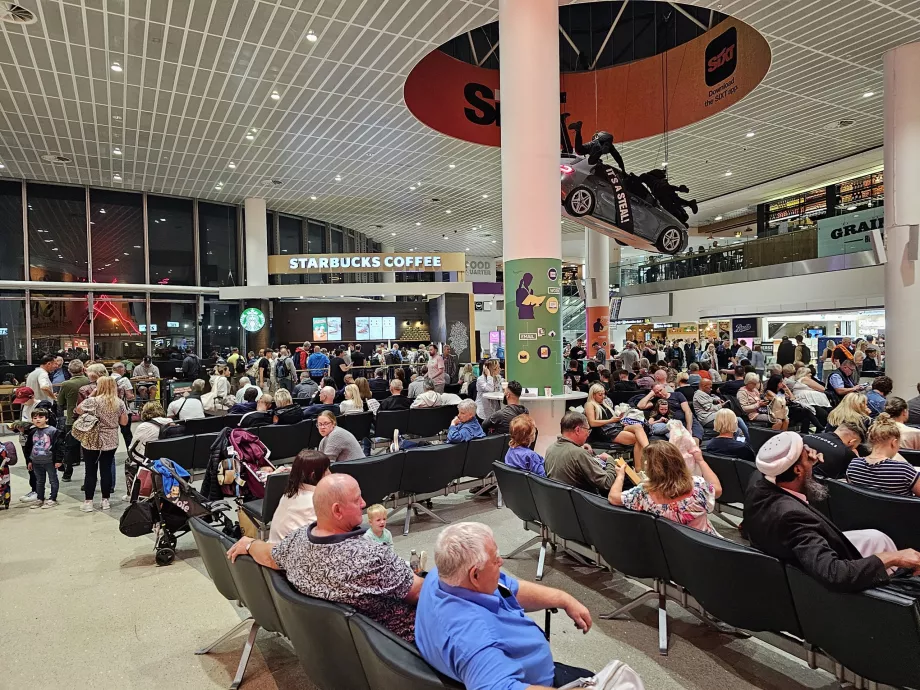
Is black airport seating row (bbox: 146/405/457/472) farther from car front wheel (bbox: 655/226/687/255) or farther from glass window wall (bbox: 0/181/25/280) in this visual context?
glass window wall (bbox: 0/181/25/280)

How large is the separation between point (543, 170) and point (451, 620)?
210 inches

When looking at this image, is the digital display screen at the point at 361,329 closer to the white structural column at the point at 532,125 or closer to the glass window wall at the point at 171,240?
the glass window wall at the point at 171,240

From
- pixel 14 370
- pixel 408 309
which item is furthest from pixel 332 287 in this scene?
pixel 14 370

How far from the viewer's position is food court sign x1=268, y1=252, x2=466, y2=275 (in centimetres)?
1689

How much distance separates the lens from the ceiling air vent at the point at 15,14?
7.07 meters

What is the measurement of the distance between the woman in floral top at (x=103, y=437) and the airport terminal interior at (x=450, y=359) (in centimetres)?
3

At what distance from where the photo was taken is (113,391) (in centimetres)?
584

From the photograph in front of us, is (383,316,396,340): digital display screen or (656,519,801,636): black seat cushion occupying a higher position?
(383,316,396,340): digital display screen

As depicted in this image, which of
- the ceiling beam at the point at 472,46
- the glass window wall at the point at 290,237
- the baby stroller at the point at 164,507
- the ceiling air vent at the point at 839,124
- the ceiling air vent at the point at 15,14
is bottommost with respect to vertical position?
the baby stroller at the point at 164,507

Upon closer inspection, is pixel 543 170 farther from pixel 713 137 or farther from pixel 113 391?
pixel 713 137

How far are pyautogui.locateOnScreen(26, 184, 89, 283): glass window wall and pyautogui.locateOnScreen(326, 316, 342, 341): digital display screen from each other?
7541 millimetres

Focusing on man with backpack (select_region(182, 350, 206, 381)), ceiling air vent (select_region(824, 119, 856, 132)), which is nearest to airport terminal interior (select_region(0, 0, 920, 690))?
ceiling air vent (select_region(824, 119, 856, 132))

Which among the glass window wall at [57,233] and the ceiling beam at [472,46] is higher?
the ceiling beam at [472,46]

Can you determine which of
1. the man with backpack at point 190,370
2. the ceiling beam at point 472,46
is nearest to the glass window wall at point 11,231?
the man with backpack at point 190,370
